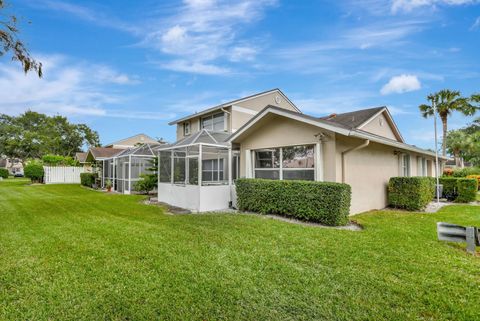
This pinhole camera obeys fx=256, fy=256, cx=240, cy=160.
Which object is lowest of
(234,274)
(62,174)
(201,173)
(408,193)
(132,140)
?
(234,274)

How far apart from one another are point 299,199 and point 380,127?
8.18 meters

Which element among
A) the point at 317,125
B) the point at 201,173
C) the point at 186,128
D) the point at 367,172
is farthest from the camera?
the point at 186,128

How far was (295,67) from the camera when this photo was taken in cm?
1492

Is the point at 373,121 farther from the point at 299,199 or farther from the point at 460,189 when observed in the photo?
the point at 299,199

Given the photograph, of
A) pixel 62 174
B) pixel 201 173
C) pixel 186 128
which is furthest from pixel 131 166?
pixel 62 174

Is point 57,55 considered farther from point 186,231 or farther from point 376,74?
point 376,74

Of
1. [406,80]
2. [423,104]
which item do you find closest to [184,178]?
[406,80]


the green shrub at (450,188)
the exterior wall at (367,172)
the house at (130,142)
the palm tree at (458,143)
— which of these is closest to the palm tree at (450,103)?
the palm tree at (458,143)

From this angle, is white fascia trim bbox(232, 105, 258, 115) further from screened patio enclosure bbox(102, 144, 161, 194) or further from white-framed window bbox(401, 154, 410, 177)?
white-framed window bbox(401, 154, 410, 177)

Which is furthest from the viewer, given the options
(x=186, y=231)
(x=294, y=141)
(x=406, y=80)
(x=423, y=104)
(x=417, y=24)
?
(x=423, y=104)

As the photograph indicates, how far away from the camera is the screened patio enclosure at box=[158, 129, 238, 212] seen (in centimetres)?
1052

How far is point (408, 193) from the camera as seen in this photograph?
10.7 meters

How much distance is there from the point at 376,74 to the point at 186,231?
14.0 meters

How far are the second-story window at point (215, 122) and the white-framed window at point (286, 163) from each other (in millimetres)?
7008
